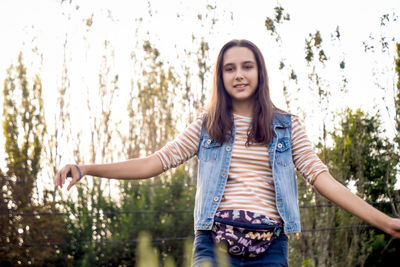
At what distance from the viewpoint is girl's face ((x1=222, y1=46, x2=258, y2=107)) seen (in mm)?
2348

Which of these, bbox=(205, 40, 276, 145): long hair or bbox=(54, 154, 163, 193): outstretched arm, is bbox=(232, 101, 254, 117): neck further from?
bbox=(54, 154, 163, 193): outstretched arm

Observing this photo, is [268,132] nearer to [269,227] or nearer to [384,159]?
[269,227]

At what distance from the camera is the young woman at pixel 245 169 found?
2.11 metres

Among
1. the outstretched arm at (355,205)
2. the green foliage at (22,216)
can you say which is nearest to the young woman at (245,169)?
the outstretched arm at (355,205)

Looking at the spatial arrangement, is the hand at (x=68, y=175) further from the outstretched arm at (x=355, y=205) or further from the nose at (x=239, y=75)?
the outstretched arm at (x=355, y=205)

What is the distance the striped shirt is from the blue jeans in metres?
0.11

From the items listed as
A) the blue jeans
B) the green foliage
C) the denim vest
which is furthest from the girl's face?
the green foliage

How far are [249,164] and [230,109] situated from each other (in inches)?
11.8

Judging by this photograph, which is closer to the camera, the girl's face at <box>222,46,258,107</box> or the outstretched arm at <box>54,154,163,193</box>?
the outstretched arm at <box>54,154,163,193</box>

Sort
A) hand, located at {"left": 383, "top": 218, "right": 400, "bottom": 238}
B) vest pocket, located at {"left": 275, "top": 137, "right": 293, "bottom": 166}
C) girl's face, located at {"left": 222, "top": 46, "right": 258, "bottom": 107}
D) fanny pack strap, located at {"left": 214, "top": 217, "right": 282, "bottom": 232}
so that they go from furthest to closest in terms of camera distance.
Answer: girl's face, located at {"left": 222, "top": 46, "right": 258, "bottom": 107} → vest pocket, located at {"left": 275, "top": 137, "right": 293, "bottom": 166} → fanny pack strap, located at {"left": 214, "top": 217, "right": 282, "bottom": 232} → hand, located at {"left": 383, "top": 218, "right": 400, "bottom": 238}

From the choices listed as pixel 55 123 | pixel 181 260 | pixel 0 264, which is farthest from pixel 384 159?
pixel 0 264

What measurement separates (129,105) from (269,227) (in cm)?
637

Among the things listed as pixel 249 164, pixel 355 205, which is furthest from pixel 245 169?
pixel 355 205

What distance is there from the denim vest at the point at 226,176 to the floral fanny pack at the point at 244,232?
0.06 m
